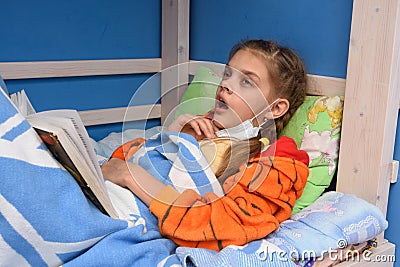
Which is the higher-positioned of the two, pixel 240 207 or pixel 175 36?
pixel 175 36

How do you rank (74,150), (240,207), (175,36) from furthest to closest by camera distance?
(175,36), (240,207), (74,150)

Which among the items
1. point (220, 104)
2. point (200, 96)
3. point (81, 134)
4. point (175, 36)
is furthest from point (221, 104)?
point (175, 36)

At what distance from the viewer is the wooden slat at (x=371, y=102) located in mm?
1078

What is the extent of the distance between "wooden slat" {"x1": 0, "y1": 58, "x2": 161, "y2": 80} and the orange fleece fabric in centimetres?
77

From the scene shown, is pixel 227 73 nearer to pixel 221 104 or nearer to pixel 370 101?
pixel 221 104

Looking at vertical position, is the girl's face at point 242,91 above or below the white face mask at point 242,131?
above

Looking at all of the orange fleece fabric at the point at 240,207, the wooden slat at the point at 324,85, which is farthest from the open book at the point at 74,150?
the wooden slat at the point at 324,85

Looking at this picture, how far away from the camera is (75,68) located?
5.34 ft

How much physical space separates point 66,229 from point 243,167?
380 mm

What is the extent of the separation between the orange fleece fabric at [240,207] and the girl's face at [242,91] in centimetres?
12

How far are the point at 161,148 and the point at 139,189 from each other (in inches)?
4.8

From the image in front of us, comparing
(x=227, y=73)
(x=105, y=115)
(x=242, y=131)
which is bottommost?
(x=105, y=115)

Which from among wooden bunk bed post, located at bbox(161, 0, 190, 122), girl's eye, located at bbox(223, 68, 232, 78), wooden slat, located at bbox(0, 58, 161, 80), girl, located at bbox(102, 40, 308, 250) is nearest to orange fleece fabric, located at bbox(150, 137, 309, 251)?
girl, located at bbox(102, 40, 308, 250)

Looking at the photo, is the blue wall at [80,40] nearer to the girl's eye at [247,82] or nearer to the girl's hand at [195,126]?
the girl's hand at [195,126]
